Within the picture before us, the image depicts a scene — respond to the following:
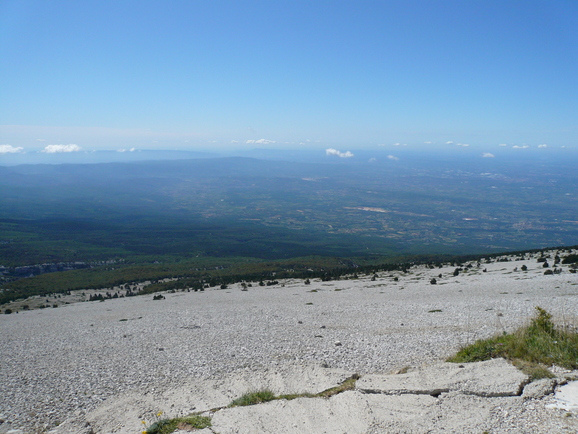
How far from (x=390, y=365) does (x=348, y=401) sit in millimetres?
3014

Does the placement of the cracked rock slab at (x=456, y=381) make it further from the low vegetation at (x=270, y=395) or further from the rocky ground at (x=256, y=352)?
the low vegetation at (x=270, y=395)

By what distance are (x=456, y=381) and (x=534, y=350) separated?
222 cm

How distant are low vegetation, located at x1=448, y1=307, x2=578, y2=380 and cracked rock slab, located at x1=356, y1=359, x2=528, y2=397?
394 millimetres

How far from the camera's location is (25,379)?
10.9 metres

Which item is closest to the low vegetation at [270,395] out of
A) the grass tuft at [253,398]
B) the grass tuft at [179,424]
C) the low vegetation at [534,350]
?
the grass tuft at [253,398]

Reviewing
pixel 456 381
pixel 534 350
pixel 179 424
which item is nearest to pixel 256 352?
pixel 179 424

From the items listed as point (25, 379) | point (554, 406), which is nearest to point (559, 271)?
point (554, 406)

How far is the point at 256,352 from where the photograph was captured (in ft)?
38.2

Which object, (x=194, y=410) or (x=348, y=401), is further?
Result: (x=194, y=410)

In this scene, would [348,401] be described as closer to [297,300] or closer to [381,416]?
[381,416]

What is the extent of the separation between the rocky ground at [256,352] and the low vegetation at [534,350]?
1.15 metres

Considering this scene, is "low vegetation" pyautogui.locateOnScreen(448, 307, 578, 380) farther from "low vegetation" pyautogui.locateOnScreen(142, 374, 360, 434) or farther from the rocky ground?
"low vegetation" pyautogui.locateOnScreen(142, 374, 360, 434)

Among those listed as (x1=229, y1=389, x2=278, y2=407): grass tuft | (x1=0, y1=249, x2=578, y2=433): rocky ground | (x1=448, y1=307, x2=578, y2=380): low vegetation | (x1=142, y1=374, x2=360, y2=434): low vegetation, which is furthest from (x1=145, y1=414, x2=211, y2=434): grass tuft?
(x1=448, y1=307, x2=578, y2=380): low vegetation

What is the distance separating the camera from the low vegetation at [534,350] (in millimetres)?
7227
